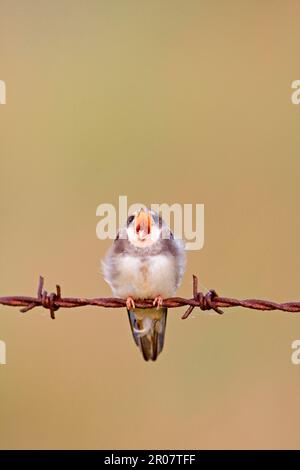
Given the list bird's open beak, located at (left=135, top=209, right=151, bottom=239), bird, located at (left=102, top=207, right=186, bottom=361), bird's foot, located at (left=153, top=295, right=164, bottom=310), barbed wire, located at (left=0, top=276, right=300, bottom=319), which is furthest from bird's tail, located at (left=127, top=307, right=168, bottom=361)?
barbed wire, located at (left=0, top=276, right=300, bottom=319)

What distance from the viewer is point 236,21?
10648 millimetres

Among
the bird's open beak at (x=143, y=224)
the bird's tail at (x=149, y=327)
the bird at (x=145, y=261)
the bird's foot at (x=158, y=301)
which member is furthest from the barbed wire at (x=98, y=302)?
the bird's tail at (x=149, y=327)

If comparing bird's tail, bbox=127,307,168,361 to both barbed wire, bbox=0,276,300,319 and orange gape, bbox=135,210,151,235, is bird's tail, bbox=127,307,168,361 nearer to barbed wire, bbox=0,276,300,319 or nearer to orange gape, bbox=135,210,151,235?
orange gape, bbox=135,210,151,235

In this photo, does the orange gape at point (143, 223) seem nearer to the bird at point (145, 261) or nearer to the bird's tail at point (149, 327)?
the bird at point (145, 261)

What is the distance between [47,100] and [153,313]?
493 centimetres

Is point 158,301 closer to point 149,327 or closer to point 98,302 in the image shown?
point 98,302

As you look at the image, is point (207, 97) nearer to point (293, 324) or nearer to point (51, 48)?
point (51, 48)

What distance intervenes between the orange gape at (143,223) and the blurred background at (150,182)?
6.99 ft

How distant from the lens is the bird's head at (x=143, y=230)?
4.29 m

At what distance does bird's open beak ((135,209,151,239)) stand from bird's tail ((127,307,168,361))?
41cm

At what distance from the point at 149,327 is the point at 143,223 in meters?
0.58

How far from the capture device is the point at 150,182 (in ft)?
24.8

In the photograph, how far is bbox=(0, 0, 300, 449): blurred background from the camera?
641 centimetres

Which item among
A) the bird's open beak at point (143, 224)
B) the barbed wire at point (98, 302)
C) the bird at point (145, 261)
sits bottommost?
the barbed wire at point (98, 302)
